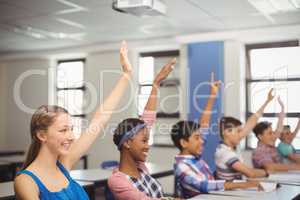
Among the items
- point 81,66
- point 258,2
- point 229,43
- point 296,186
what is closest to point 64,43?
point 81,66

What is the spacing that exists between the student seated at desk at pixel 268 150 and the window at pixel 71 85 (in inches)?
124

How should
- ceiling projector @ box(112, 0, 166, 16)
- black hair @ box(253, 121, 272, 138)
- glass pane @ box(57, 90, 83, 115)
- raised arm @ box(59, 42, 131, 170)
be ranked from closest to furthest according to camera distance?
1. raised arm @ box(59, 42, 131, 170)
2. ceiling projector @ box(112, 0, 166, 16)
3. black hair @ box(253, 121, 272, 138)
4. glass pane @ box(57, 90, 83, 115)

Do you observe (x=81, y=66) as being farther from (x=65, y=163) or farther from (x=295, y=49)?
(x=65, y=163)

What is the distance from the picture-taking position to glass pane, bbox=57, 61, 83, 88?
6359 millimetres

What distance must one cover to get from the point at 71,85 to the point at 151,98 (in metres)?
4.21

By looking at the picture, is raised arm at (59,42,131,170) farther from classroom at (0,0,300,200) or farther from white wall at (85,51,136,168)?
white wall at (85,51,136,168)

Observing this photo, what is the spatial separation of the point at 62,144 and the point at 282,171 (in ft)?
8.97

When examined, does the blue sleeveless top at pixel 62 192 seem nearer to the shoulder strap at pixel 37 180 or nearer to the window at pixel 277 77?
the shoulder strap at pixel 37 180

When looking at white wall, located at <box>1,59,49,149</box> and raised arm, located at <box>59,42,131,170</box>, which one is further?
white wall, located at <box>1,59,49,149</box>

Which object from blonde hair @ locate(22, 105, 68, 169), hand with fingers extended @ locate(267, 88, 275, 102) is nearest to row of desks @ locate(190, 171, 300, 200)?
hand with fingers extended @ locate(267, 88, 275, 102)

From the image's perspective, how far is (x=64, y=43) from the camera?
20.0 feet

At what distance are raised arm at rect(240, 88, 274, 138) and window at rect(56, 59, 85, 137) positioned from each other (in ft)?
10.2

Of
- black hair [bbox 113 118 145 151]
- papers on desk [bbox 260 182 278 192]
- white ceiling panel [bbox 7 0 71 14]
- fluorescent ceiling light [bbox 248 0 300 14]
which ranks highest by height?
white ceiling panel [bbox 7 0 71 14]

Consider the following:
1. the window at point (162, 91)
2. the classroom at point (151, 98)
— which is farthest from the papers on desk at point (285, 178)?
the window at point (162, 91)
